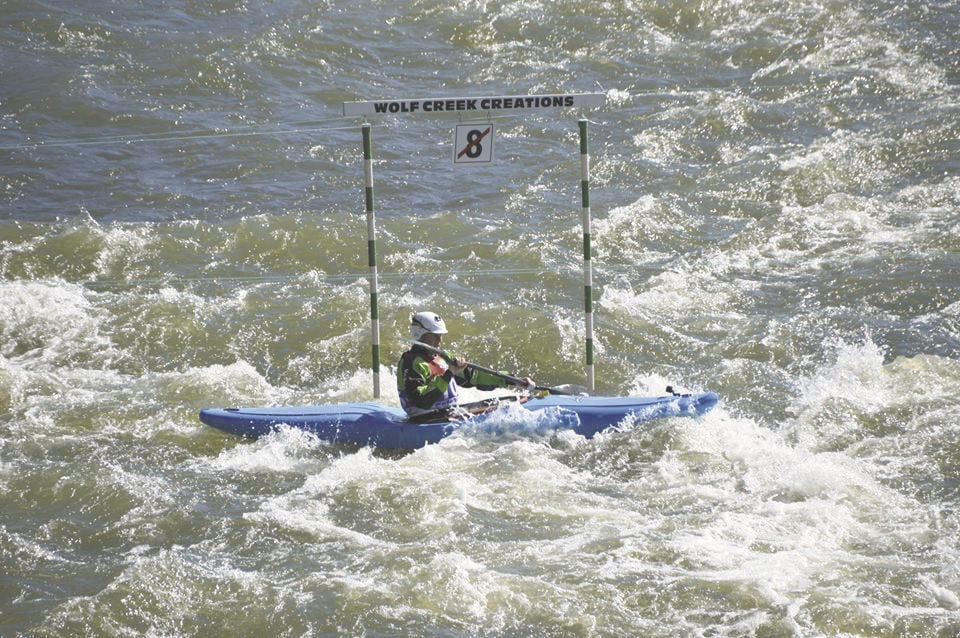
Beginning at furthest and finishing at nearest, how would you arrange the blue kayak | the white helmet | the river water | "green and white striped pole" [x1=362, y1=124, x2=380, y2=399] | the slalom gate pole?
"green and white striped pole" [x1=362, y1=124, x2=380, y2=399]
the slalom gate pole
the blue kayak
the white helmet
the river water

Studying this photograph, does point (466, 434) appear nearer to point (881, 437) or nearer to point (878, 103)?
point (881, 437)

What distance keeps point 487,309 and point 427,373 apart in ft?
8.20

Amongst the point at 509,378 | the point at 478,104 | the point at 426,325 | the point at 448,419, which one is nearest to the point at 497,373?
the point at 509,378

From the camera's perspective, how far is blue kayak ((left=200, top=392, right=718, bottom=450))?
7305 mm

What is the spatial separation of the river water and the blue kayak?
0.10 m

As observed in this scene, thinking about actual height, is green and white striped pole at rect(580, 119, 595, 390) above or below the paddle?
above

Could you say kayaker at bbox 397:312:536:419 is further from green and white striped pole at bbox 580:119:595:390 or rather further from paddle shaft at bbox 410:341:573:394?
green and white striped pole at bbox 580:119:595:390

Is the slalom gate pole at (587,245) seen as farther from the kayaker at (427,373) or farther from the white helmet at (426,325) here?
the white helmet at (426,325)

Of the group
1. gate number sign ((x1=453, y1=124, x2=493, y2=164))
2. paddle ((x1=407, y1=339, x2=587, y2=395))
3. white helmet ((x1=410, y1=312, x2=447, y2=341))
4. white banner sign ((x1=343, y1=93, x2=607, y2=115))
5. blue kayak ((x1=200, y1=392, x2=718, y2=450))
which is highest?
white banner sign ((x1=343, y1=93, x2=607, y2=115))

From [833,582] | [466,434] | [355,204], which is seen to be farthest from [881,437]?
[355,204]

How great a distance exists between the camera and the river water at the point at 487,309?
566cm

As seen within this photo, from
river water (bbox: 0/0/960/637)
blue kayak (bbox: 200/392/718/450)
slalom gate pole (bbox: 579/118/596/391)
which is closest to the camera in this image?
river water (bbox: 0/0/960/637)

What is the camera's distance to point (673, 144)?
13.3m

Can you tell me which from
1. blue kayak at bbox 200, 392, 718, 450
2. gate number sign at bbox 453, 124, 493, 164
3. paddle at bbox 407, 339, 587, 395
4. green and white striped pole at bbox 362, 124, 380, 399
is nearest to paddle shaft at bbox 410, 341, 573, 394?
paddle at bbox 407, 339, 587, 395
